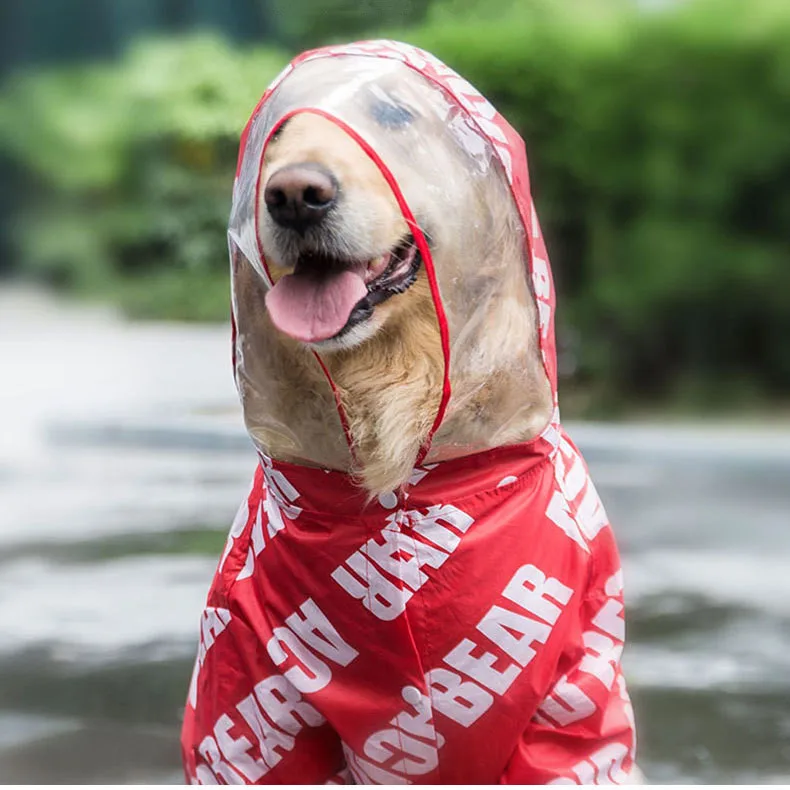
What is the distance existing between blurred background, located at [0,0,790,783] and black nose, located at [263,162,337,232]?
2567mm

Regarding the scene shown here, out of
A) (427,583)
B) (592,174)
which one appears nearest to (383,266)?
(427,583)

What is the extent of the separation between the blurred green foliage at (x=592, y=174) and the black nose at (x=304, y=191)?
123 inches

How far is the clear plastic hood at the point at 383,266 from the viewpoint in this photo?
1254 millimetres

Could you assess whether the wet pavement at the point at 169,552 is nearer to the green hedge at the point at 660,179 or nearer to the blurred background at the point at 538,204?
the blurred background at the point at 538,204

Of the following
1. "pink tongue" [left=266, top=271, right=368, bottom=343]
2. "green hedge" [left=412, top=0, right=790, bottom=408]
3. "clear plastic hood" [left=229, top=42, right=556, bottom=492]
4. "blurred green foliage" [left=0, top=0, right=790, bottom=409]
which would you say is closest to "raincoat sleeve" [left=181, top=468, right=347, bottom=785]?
"clear plastic hood" [left=229, top=42, right=556, bottom=492]

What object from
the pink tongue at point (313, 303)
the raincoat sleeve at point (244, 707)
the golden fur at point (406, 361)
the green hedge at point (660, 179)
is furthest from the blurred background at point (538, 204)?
the pink tongue at point (313, 303)

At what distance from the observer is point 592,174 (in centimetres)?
484

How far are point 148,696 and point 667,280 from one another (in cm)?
307

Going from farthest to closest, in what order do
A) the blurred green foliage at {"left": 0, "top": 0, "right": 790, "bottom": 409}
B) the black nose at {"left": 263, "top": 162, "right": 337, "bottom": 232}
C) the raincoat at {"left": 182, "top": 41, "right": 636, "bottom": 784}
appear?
1. the blurred green foliage at {"left": 0, "top": 0, "right": 790, "bottom": 409}
2. the raincoat at {"left": 182, "top": 41, "right": 636, "bottom": 784}
3. the black nose at {"left": 263, "top": 162, "right": 337, "bottom": 232}

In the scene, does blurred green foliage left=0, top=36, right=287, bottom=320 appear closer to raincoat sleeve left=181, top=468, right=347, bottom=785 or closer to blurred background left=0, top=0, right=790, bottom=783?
blurred background left=0, top=0, right=790, bottom=783

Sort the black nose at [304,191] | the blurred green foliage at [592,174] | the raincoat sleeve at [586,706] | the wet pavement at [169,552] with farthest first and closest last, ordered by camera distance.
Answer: the blurred green foliage at [592,174] → the wet pavement at [169,552] → the raincoat sleeve at [586,706] → the black nose at [304,191]

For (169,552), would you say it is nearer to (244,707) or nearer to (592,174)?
(244,707)

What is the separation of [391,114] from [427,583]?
575mm

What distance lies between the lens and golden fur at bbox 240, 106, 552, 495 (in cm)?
131
